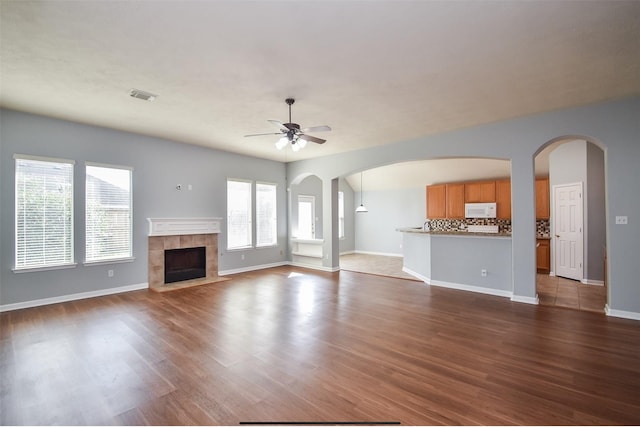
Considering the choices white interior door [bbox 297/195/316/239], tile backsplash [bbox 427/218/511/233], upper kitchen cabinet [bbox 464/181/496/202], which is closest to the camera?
upper kitchen cabinet [bbox 464/181/496/202]

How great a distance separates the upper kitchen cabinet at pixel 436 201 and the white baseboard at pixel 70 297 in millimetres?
7889

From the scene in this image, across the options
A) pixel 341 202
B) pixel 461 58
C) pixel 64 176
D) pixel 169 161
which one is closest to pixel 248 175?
pixel 169 161

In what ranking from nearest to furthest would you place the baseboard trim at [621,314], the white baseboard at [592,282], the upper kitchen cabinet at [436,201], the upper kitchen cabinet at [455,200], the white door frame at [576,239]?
1. the baseboard trim at [621,314]
2. the white baseboard at [592,282]
3. the white door frame at [576,239]
4. the upper kitchen cabinet at [455,200]
5. the upper kitchen cabinet at [436,201]

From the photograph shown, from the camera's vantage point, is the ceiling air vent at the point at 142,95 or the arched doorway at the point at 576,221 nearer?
the ceiling air vent at the point at 142,95

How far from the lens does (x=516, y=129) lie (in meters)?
4.62

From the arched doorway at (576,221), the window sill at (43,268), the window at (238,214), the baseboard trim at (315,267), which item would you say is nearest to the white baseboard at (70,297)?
the window sill at (43,268)

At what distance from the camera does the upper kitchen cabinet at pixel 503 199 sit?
7781mm

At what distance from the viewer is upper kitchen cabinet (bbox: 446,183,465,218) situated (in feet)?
27.9

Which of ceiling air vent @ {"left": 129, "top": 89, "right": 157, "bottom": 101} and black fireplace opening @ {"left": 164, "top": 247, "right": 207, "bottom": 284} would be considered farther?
black fireplace opening @ {"left": 164, "top": 247, "right": 207, "bottom": 284}

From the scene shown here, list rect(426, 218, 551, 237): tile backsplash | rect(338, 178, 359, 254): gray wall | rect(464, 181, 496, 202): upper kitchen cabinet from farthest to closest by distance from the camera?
rect(338, 178, 359, 254): gray wall
rect(464, 181, 496, 202): upper kitchen cabinet
rect(426, 218, 551, 237): tile backsplash

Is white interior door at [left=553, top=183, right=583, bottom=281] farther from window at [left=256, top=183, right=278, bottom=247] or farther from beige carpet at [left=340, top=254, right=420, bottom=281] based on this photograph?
window at [left=256, top=183, right=278, bottom=247]

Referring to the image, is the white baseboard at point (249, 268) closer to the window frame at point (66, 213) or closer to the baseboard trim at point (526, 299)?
the window frame at point (66, 213)

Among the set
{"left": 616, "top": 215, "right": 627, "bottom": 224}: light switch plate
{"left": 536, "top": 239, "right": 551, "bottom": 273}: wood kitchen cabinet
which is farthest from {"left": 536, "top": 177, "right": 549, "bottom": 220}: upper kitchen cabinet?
{"left": 616, "top": 215, "right": 627, "bottom": 224}: light switch plate

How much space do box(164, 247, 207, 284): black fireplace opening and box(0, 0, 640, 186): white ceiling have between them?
283 centimetres
